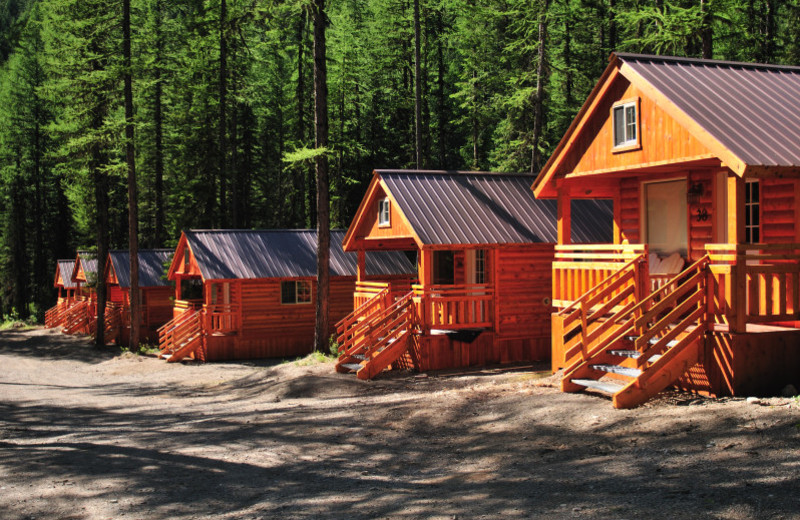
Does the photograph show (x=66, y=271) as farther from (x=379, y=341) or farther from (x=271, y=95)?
(x=379, y=341)

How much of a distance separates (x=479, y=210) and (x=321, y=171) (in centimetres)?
493

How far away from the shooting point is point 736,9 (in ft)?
75.4

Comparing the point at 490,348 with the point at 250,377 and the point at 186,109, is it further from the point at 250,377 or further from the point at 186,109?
the point at 186,109

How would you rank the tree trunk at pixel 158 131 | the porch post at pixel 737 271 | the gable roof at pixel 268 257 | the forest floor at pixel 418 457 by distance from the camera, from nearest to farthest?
the forest floor at pixel 418 457 < the porch post at pixel 737 271 < the gable roof at pixel 268 257 < the tree trunk at pixel 158 131

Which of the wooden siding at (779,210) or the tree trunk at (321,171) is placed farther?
the tree trunk at (321,171)

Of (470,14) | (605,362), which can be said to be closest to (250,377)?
(605,362)

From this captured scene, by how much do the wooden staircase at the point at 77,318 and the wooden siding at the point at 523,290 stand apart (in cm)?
2877

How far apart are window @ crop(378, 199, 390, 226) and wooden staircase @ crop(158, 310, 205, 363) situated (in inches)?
377

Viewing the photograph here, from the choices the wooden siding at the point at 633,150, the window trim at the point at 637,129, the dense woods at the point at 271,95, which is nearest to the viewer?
the wooden siding at the point at 633,150

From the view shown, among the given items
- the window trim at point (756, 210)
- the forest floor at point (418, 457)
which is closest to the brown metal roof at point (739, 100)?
the window trim at point (756, 210)

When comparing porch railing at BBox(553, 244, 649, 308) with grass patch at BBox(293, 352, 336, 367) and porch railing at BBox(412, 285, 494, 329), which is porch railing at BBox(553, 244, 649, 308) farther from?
grass patch at BBox(293, 352, 336, 367)

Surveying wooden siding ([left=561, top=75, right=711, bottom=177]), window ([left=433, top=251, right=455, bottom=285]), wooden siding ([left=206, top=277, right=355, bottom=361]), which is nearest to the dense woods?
window ([left=433, top=251, right=455, bottom=285])

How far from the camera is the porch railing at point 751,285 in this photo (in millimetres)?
10468

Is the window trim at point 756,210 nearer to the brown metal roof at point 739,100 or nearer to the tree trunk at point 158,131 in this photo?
the brown metal roof at point 739,100
